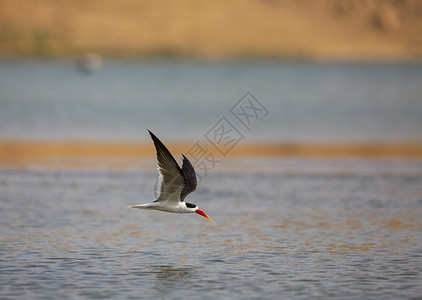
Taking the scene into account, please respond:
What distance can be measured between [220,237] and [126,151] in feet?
47.9

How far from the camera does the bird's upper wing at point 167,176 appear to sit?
1331cm

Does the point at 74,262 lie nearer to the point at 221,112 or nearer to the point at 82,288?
the point at 82,288

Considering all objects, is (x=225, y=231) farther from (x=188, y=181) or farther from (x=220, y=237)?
(x=188, y=181)

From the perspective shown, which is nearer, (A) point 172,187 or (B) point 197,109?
(A) point 172,187

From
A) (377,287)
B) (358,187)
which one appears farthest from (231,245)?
(358,187)

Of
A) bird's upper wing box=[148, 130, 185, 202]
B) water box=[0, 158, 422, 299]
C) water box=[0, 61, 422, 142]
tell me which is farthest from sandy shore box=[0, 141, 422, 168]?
bird's upper wing box=[148, 130, 185, 202]

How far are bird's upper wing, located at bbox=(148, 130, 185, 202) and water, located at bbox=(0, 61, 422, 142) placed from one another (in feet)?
68.1

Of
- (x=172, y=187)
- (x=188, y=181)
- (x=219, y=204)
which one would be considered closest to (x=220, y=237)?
(x=188, y=181)

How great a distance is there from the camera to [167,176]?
13867 millimetres

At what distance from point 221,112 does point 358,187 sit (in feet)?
100

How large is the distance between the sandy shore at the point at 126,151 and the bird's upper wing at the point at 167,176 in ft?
37.3

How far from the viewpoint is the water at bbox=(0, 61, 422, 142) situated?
38.4m

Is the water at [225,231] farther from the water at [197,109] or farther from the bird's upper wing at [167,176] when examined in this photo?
the water at [197,109]

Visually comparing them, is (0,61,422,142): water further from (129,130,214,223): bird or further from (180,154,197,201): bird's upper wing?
(129,130,214,223): bird
